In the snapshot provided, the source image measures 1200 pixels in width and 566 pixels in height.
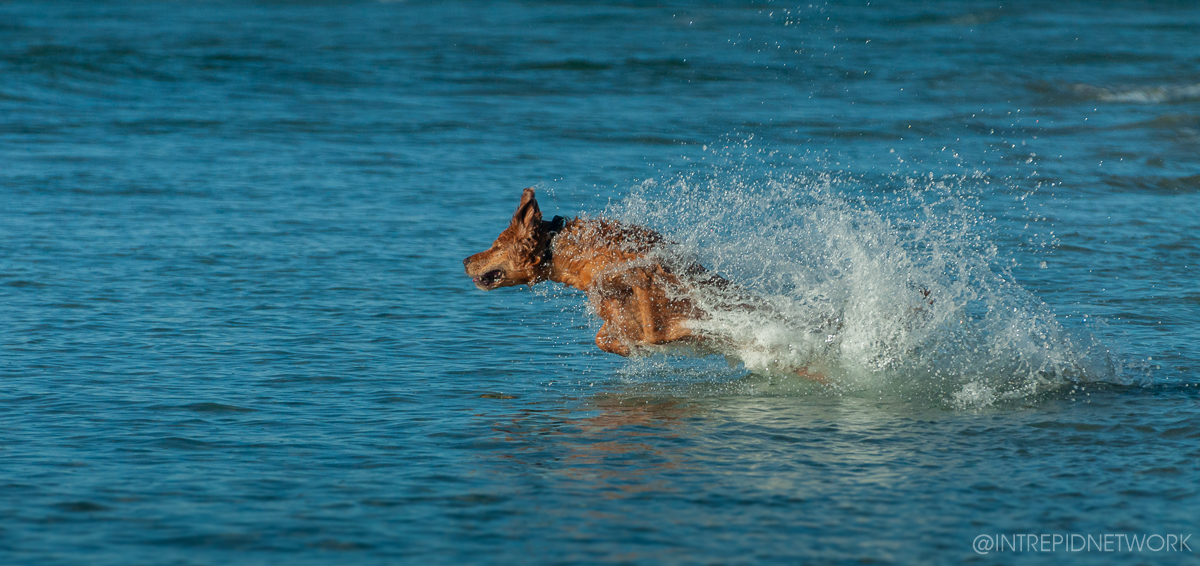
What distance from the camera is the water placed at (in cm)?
556

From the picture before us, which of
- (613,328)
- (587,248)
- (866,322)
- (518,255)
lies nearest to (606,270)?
(587,248)

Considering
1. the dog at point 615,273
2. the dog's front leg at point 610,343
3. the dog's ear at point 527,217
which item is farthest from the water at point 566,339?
the dog's ear at point 527,217

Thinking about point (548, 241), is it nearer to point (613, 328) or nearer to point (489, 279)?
point (489, 279)

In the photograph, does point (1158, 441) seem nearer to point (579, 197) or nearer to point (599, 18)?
point (579, 197)

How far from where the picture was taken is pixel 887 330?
7.72 meters

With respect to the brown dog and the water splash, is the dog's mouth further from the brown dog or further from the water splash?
the water splash

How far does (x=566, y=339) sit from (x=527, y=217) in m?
1.96

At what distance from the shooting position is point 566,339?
30.1 feet

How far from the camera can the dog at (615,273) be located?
24.0 feet

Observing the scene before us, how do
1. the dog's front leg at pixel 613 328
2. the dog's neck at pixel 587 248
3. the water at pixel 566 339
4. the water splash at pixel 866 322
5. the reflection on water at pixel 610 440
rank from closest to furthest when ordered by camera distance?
the water at pixel 566 339 < the reflection on water at pixel 610 440 < the dog's front leg at pixel 613 328 < the dog's neck at pixel 587 248 < the water splash at pixel 866 322

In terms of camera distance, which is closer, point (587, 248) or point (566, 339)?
point (587, 248)

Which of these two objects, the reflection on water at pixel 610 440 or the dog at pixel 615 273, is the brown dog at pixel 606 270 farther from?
the reflection on water at pixel 610 440

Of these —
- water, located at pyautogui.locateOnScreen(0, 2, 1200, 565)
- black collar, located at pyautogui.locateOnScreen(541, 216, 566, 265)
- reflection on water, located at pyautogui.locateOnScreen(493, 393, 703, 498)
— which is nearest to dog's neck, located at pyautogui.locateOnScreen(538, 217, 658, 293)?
black collar, located at pyautogui.locateOnScreen(541, 216, 566, 265)

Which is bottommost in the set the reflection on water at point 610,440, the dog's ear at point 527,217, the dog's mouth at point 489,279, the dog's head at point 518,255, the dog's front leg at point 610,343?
the reflection on water at point 610,440
